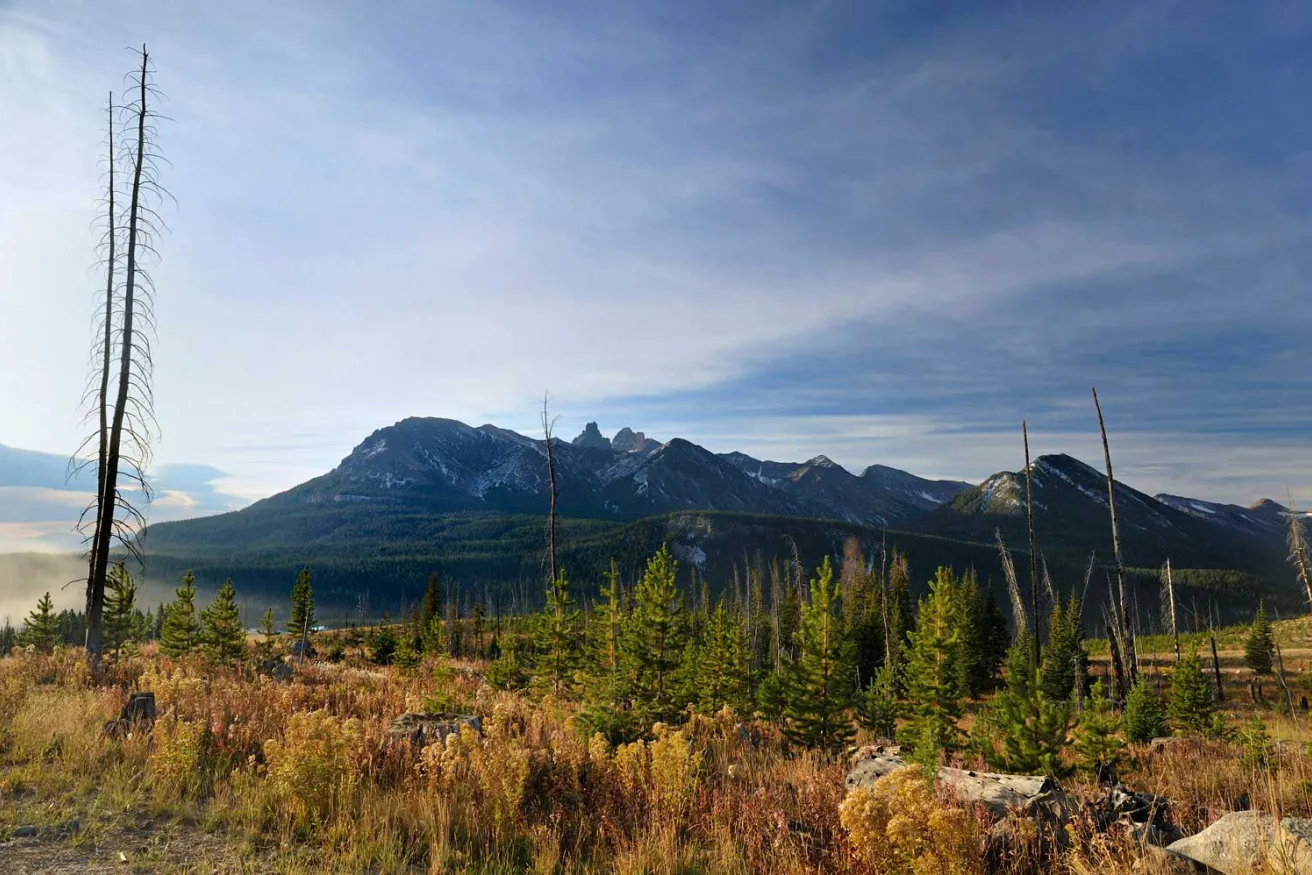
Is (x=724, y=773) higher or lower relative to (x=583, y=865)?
lower

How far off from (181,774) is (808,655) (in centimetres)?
1625

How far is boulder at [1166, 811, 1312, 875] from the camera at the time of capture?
429 cm

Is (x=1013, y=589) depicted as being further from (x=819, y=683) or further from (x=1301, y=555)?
(x=819, y=683)

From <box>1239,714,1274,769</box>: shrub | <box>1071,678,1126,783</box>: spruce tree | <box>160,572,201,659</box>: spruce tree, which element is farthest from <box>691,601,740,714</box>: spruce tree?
<box>160,572,201,659</box>: spruce tree

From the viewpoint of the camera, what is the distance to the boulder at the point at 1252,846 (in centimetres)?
429

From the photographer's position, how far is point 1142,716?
2141cm

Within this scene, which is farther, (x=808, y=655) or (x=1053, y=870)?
(x=808, y=655)

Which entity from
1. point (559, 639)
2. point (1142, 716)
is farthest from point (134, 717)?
point (1142, 716)

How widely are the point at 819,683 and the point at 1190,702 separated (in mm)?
23179

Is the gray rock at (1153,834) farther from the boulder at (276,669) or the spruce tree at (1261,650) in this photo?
the spruce tree at (1261,650)

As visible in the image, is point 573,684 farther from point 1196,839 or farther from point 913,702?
point 1196,839

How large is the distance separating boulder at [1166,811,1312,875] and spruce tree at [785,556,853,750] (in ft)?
45.6

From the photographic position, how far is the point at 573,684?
22703 mm

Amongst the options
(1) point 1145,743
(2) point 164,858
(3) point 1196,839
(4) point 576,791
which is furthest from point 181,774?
(1) point 1145,743
